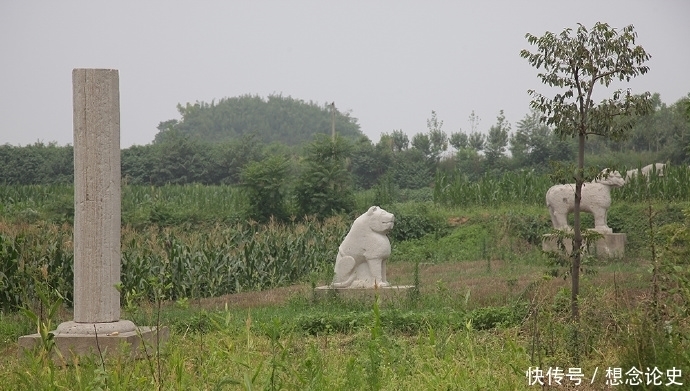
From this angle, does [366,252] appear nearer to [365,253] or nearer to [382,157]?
[365,253]

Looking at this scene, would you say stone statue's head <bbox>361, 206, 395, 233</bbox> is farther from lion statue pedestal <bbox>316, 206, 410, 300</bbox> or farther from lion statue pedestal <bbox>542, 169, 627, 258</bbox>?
lion statue pedestal <bbox>542, 169, 627, 258</bbox>

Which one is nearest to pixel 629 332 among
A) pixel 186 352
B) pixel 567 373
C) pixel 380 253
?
pixel 567 373

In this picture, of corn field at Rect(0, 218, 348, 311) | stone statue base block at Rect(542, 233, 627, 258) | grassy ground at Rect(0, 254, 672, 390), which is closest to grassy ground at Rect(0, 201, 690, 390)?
grassy ground at Rect(0, 254, 672, 390)

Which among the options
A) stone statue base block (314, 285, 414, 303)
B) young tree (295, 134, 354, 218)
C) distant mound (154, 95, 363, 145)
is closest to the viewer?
stone statue base block (314, 285, 414, 303)

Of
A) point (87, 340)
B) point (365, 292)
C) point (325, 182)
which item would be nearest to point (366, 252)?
point (365, 292)

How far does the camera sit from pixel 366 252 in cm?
1622

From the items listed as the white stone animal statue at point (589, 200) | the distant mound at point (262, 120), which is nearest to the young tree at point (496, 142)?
the white stone animal statue at point (589, 200)

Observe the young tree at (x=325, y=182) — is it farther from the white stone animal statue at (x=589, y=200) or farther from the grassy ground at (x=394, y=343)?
the grassy ground at (x=394, y=343)

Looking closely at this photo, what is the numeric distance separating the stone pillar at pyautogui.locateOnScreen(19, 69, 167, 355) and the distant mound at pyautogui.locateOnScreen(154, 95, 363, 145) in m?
87.0

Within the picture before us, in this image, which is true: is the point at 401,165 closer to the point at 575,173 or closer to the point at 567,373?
the point at 575,173

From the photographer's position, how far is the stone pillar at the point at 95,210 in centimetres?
1068

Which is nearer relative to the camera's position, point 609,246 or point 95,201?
point 95,201

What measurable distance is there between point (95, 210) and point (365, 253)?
253 inches

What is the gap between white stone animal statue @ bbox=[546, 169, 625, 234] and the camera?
22672 millimetres
